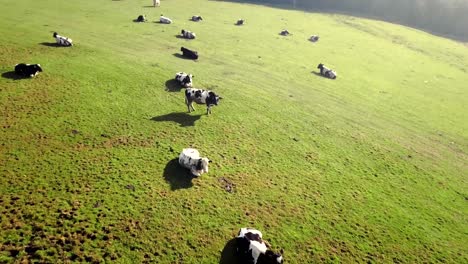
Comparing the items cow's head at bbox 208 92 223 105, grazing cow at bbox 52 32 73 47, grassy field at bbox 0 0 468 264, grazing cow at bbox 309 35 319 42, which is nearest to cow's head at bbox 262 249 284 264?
grassy field at bbox 0 0 468 264

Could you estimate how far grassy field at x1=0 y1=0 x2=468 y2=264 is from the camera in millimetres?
13305

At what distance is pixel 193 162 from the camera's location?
16359mm

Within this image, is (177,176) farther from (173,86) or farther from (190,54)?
(190,54)

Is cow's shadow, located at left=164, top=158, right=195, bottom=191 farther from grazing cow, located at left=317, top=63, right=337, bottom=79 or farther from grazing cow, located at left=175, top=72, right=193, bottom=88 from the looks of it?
grazing cow, located at left=317, top=63, right=337, bottom=79

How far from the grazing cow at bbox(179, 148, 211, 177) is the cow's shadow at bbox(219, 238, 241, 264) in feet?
14.2

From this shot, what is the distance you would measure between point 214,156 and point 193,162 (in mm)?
2375

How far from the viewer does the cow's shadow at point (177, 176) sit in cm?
1583

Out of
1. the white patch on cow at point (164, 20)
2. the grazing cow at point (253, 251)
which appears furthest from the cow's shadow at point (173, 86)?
the white patch on cow at point (164, 20)

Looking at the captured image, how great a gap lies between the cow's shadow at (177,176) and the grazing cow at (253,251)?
430 centimetres

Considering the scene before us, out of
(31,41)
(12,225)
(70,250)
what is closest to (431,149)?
(70,250)

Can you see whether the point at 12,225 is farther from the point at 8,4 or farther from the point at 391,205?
the point at 8,4

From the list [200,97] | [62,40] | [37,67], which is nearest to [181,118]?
[200,97]

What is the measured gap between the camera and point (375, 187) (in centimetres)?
1858

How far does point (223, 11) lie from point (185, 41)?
26.0 m
